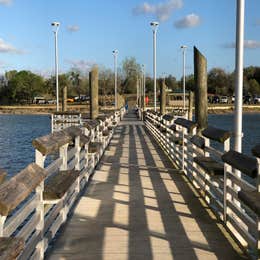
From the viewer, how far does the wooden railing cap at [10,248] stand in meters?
2.74

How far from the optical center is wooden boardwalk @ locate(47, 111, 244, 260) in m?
5.27

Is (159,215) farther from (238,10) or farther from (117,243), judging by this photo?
(238,10)

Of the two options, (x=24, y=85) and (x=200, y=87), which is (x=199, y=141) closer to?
(x=200, y=87)

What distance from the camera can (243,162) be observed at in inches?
208

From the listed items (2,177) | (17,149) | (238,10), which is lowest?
(17,149)

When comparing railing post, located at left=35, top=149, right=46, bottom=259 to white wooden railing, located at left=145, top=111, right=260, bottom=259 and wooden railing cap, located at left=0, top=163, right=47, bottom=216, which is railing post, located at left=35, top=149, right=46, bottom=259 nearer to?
wooden railing cap, located at left=0, top=163, right=47, bottom=216

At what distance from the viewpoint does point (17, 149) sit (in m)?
30.4

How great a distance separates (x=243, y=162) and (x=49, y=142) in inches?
84.2

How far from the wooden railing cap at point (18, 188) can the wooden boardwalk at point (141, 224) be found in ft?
4.55

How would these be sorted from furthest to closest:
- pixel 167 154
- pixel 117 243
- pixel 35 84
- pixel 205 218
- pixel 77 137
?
pixel 35 84 → pixel 167 154 → pixel 77 137 → pixel 205 218 → pixel 117 243

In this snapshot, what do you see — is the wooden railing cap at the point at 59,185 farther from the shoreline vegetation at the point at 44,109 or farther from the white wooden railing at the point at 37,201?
the shoreline vegetation at the point at 44,109

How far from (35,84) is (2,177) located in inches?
5201

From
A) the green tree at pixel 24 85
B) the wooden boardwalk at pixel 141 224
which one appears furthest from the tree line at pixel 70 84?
the wooden boardwalk at pixel 141 224

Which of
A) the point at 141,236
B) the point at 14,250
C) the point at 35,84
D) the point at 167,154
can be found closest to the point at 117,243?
the point at 141,236
